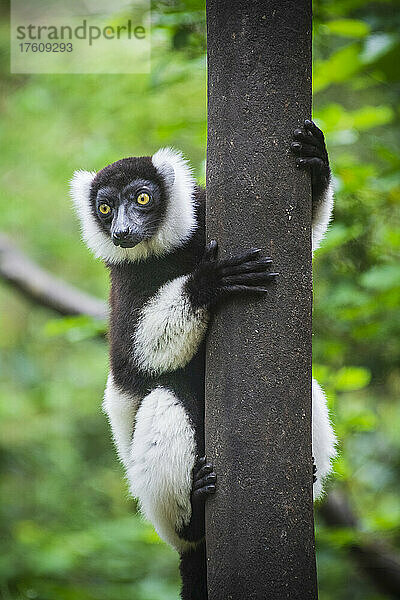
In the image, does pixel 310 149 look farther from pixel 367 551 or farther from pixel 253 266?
pixel 367 551

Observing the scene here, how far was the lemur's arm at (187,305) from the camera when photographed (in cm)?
277

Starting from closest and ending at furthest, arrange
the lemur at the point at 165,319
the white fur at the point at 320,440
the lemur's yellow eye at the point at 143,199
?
the lemur at the point at 165,319 < the white fur at the point at 320,440 < the lemur's yellow eye at the point at 143,199

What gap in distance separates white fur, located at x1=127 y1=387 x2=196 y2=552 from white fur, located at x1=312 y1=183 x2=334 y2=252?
1151 mm

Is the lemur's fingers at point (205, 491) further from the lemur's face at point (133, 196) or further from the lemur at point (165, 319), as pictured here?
the lemur's face at point (133, 196)

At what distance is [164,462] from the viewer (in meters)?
3.40

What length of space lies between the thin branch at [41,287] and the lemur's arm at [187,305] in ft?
11.9

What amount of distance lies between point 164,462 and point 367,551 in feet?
11.8

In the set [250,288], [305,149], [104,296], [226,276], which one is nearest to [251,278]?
[250,288]

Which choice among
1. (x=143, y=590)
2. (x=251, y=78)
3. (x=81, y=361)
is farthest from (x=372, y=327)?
(x=81, y=361)

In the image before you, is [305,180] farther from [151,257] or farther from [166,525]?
[166,525]

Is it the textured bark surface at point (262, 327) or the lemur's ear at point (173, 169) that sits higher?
the lemur's ear at point (173, 169)

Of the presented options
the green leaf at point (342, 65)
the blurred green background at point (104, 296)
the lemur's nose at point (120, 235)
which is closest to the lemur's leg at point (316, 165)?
the lemur's nose at point (120, 235)

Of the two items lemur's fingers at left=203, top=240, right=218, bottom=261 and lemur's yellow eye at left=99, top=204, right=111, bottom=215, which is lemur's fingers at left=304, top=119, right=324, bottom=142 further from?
lemur's yellow eye at left=99, top=204, right=111, bottom=215

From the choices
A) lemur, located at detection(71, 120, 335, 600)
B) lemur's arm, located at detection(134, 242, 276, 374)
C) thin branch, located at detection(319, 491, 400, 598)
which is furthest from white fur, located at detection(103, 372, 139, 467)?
thin branch, located at detection(319, 491, 400, 598)
